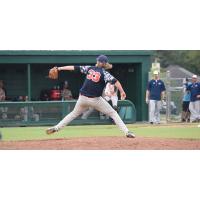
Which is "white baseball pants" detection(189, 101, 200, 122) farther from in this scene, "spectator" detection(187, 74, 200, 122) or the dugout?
the dugout

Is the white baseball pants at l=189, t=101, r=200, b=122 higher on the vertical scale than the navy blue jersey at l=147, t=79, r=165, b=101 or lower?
lower

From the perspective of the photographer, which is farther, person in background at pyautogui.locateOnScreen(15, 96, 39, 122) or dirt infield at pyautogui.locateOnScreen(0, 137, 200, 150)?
person in background at pyautogui.locateOnScreen(15, 96, 39, 122)

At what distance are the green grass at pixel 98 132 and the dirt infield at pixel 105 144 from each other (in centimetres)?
42

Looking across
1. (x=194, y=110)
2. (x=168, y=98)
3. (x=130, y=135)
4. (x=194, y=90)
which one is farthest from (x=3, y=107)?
(x=168, y=98)

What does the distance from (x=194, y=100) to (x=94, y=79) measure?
4191 millimetres

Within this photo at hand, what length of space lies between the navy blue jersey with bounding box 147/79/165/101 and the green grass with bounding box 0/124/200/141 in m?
1.70

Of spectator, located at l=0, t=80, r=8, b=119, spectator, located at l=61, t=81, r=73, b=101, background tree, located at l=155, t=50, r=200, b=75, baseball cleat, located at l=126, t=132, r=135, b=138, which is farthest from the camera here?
background tree, located at l=155, t=50, r=200, b=75

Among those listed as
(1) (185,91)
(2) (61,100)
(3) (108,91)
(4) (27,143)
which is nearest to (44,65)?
(2) (61,100)

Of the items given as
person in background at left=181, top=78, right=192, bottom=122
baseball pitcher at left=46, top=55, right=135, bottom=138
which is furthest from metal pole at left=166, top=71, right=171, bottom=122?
baseball pitcher at left=46, top=55, right=135, bottom=138

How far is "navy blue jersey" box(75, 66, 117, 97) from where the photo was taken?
38.1ft

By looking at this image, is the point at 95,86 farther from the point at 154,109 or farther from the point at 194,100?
the point at 154,109

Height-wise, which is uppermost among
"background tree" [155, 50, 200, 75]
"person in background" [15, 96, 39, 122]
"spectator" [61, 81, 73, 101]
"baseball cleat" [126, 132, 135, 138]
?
"background tree" [155, 50, 200, 75]

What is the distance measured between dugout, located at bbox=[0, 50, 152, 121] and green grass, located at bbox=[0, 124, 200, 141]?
1.68m

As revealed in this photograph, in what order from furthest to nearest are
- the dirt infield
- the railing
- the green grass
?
1. the railing
2. the green grass
3. the dirt infield
